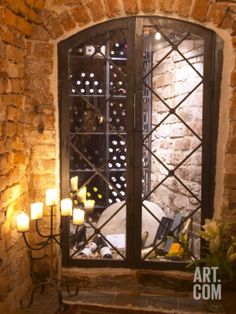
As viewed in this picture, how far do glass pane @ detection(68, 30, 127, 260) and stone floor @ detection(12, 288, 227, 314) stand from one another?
0.31 metres

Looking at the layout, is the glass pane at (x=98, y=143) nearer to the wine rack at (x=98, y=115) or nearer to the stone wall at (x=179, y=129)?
the wine rack at (x=98, y=115)

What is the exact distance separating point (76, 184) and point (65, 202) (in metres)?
0.53

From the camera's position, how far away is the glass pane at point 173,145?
3.51 m

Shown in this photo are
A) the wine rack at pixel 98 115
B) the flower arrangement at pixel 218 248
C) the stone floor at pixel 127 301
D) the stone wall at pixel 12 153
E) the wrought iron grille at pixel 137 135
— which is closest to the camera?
the stone wall at pixel 12 153

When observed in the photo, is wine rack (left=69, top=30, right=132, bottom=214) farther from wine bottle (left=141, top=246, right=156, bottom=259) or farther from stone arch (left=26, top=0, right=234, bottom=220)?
wine bottle (left=141, top=246, right=156, bottom=259)

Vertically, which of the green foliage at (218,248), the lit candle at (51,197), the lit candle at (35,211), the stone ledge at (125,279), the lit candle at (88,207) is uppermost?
the lit candle at (51,197)

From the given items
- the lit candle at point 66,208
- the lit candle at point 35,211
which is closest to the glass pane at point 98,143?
the lit candle at point 66,208

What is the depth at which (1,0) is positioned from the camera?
2.51 meters

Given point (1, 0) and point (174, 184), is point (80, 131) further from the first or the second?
point (1, 0)

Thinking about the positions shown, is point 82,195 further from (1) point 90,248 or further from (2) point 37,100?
(2) point 37,100

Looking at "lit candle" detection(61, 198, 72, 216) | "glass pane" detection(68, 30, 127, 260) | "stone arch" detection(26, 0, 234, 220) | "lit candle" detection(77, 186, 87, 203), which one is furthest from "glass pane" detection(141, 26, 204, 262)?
"lit candle" detection(61, 198, 72, 216)

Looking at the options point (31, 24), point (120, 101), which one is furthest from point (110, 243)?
point (31, 24)

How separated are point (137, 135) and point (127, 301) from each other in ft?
4.09

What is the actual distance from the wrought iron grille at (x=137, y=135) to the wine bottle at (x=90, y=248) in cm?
2
